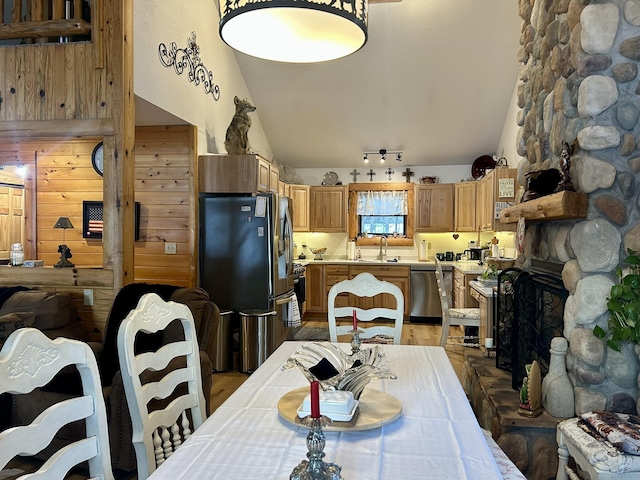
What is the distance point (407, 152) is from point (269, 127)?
2.15 m

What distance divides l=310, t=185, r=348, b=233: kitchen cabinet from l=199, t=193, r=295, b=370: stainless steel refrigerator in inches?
114

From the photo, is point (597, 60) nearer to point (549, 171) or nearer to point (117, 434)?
point (549, 171)

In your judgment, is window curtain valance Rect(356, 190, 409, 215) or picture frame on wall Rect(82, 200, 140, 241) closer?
picture frame on wall Rect(82, 200, 140, 241)

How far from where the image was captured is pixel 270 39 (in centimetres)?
194

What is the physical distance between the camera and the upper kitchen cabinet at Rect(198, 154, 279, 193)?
4.69 m

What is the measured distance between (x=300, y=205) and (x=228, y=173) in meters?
2.91

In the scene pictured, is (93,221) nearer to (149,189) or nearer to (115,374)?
(149,189)

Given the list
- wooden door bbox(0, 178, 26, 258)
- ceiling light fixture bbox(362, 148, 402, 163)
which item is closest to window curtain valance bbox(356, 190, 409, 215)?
ceiling light fixture bbox(362, 148, 402, 163)

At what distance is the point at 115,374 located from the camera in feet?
8.46

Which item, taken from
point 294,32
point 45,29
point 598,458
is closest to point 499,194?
point 598,458

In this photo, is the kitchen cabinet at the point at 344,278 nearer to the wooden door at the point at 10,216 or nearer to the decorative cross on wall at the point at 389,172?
the decorative cross on wall at the point at 389,172

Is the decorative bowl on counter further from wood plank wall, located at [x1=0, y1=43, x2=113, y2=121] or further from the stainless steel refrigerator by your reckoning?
wood plank wall, located at [x1=0, y1=43, x2=113, y2=121]

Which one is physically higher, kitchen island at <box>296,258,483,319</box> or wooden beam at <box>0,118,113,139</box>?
wooden beam at <box>0,118,113,139</box>

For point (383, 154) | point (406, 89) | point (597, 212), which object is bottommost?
point (597, 212)
